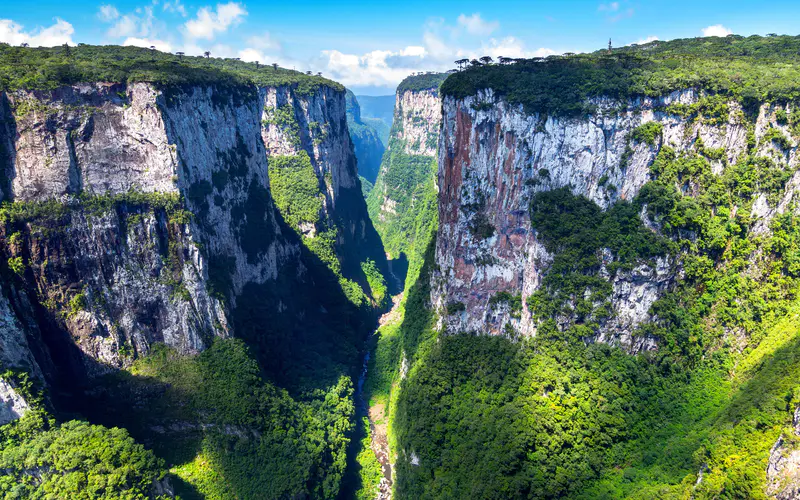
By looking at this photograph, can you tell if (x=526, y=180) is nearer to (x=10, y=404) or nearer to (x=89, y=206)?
(x=89, y=206)

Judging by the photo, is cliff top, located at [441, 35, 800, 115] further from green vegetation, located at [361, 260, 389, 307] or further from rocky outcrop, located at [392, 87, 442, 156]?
rocky outcrop, located at [392, 87, 442, 156]

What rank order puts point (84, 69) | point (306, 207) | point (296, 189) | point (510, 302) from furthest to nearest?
point (296, 189), point (306, 207), point (510, 302), point (84, 69)

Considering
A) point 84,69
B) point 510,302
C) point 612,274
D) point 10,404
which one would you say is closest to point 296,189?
point 84,69

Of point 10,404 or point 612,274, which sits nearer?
point 10,404

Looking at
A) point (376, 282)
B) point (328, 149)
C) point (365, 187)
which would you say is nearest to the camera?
point (376, 282)

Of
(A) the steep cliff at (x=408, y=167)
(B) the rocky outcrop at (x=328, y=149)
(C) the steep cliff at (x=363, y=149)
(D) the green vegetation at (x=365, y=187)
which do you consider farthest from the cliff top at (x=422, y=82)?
(C) the steep cliff at (x=363, y=149)

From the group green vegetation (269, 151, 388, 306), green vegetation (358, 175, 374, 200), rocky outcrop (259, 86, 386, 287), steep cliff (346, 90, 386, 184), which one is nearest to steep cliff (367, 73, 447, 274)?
green vegetation (358, 175, 374, 200)

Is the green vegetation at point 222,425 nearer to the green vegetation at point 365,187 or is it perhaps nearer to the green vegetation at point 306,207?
the green vegetation at point 306,207
